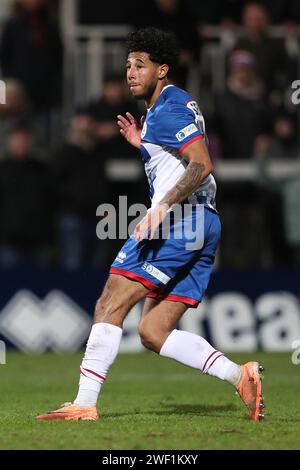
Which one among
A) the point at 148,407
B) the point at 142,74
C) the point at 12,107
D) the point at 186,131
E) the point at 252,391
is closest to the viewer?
the point at 186,131

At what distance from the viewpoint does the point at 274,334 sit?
15562mm

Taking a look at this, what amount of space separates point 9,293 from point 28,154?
1.86 m

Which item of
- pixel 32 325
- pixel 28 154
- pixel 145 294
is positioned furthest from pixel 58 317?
pixel 145 294

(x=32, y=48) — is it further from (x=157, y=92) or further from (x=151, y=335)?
(x=151, y=335)

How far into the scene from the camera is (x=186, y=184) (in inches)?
318

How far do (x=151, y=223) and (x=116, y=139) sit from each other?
910 centimetres

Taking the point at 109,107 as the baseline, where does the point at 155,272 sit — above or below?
below

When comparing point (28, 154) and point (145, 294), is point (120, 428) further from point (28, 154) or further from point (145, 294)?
point (28, 154)

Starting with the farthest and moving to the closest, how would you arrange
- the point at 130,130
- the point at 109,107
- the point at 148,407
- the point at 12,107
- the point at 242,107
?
the point at 12,107 < the point at 242,107 < the point at 109,107 < the point at 148,407 < the point at 130,130

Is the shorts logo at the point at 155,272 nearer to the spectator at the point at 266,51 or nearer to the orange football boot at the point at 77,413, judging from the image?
the orange football boot at the point at 77,413

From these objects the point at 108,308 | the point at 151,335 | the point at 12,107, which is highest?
the point at 12,107

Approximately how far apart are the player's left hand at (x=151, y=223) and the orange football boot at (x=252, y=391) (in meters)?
1.22

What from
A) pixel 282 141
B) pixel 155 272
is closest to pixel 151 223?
pixel 155 272

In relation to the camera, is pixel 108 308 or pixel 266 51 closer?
pixel 108 308
